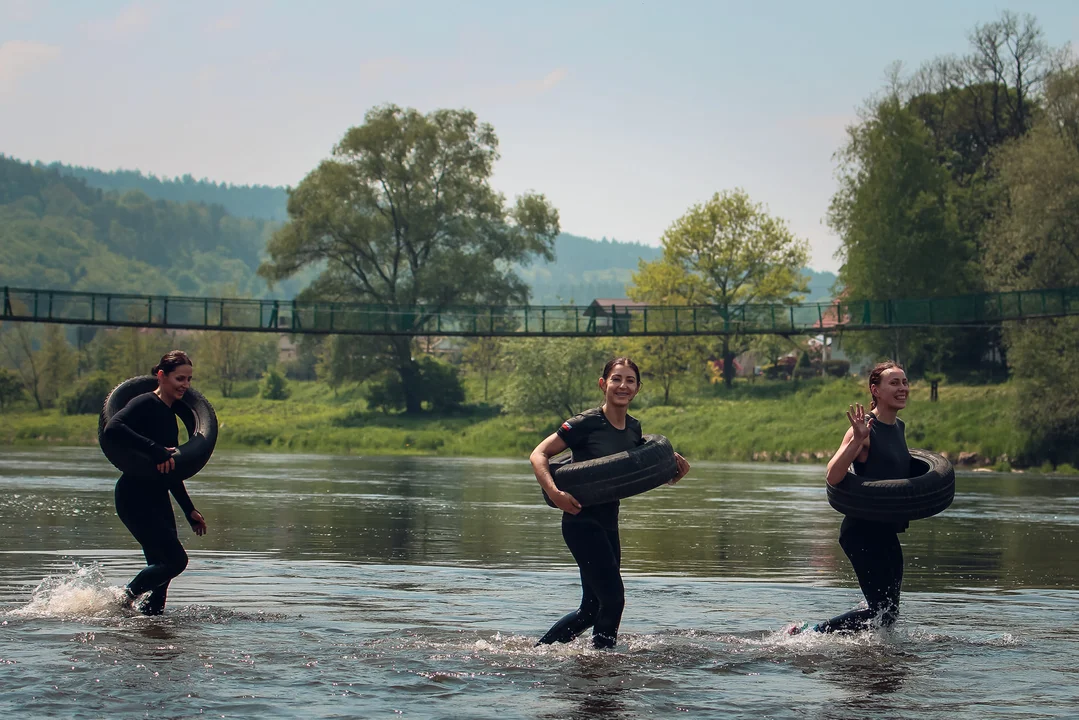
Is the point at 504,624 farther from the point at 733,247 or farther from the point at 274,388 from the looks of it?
the point at 274,388

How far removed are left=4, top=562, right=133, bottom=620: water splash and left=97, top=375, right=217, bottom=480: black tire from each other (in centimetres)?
103

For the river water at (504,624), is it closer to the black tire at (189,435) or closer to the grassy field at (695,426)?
the black tire at (189,435)

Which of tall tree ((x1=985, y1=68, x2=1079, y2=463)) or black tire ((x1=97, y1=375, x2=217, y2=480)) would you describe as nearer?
black tire ((x1=97, y1=375, x2=217, y2=480))

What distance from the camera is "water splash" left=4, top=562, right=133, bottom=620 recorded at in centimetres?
1052

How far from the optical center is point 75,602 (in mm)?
10805

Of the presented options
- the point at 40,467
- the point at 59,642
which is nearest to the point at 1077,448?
the point at 40,467

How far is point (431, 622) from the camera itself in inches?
420

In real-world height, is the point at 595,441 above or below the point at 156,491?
above

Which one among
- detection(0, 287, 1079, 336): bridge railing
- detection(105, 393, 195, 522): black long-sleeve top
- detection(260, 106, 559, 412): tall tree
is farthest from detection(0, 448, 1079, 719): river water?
detection(260, 106, 559, 412): tall tree

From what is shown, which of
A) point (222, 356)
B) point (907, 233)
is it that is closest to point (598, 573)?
point (907, 233)

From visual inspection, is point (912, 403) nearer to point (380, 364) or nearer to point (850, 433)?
point (380, 364)

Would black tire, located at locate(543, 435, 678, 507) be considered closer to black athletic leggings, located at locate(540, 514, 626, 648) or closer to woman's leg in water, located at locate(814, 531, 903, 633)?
black athletic leggings, located at locate(540, 514, 626, 648)

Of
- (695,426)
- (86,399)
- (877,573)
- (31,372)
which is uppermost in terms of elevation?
(877,573)

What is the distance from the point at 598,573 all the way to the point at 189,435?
150 inches
